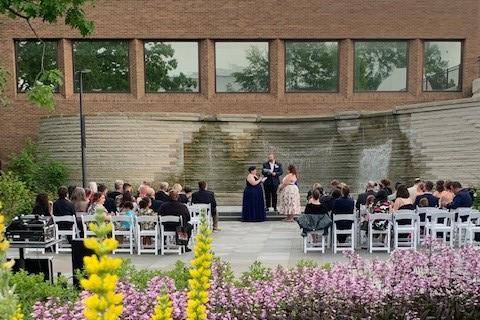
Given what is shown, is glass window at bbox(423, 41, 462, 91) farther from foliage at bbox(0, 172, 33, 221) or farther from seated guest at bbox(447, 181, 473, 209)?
foliage at bbox(0, 172, 33, 221)

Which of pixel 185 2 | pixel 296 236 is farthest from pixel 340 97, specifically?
pixel 296 236

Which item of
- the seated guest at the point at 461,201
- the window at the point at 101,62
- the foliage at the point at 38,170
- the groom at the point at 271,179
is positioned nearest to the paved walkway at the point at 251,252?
the seated guest at the point at 461,201

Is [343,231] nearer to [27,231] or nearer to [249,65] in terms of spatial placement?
[27,231]

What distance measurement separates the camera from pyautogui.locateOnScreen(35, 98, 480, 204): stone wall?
70.3ft

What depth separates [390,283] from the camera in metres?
5.48

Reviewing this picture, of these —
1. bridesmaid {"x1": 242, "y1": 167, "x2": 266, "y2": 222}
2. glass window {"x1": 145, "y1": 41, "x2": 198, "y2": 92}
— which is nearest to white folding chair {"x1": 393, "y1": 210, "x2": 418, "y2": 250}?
bridesmaid {"x1": 242, "y1": 167, "x2": 266, "y2": 222}

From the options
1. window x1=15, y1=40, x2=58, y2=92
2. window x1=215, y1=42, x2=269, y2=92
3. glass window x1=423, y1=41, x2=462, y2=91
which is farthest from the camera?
glass window x1=423, y1=41, x2=462, y2=91

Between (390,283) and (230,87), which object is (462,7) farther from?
(390,283)

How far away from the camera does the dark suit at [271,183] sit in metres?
17.0

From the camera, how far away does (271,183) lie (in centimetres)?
1727

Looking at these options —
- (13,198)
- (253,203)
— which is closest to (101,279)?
(253,203)

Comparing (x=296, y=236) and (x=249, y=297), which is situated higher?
(x=249, y=297)

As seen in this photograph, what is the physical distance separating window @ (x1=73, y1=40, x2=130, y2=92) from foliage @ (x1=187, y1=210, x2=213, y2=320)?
23.6m

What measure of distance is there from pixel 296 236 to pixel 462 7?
17893mm
